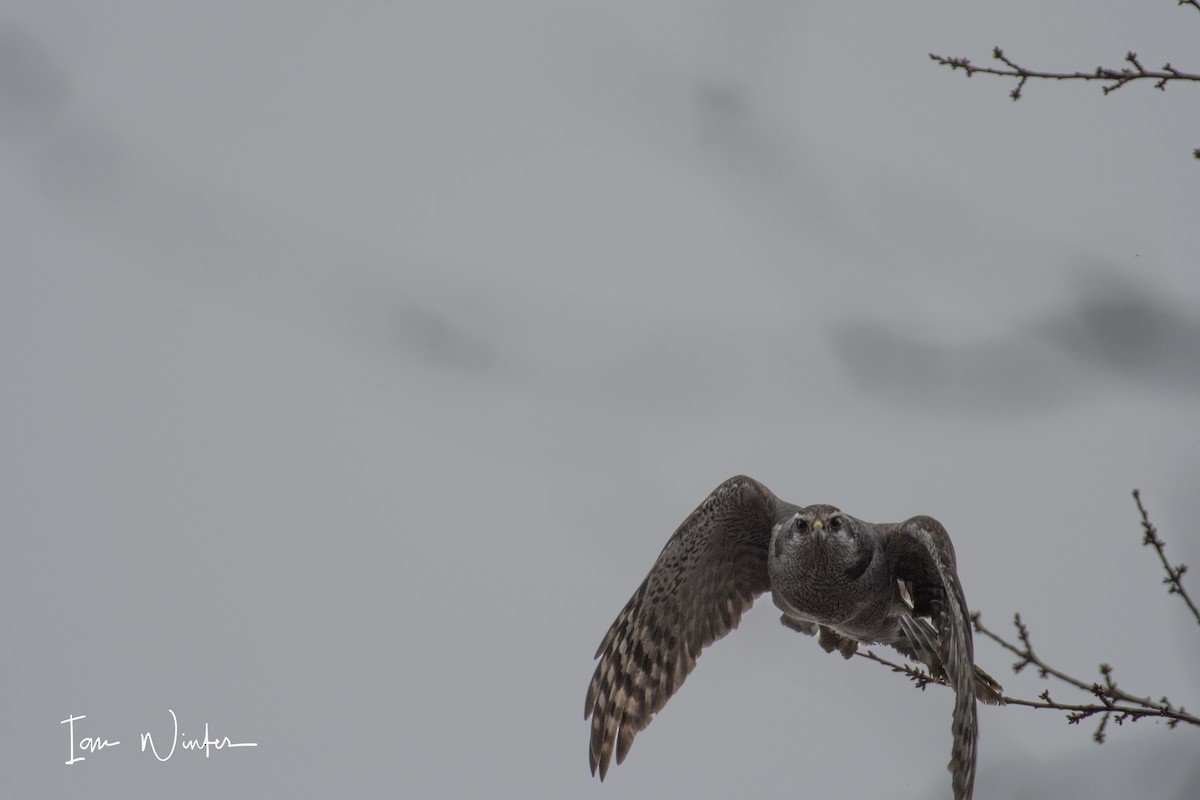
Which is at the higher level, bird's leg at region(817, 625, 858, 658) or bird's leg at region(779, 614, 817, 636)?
bird's leg at region(779, 614, 817, 636)

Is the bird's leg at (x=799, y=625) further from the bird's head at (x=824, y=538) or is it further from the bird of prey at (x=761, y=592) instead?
the bird's head at (x=824, y=538)

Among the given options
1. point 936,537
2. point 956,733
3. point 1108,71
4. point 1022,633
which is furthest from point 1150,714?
point 1108,71

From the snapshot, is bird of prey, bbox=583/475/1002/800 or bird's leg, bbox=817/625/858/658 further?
bird's leg, bbox=817/625/858/658

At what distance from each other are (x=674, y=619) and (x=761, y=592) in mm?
670

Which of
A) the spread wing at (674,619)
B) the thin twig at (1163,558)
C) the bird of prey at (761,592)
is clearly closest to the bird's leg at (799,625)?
the bird of prey at (761,592)

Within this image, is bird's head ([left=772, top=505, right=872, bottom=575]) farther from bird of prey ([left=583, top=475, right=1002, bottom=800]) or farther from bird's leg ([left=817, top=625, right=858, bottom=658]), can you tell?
bird's leg ([left=817, top=625, right=858, bottom=658])

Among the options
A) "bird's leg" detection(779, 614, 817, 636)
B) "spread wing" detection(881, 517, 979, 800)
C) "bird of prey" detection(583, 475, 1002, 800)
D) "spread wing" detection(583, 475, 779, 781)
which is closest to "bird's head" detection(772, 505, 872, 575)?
"bird of prey" detection(583, 475, 1002, 800)

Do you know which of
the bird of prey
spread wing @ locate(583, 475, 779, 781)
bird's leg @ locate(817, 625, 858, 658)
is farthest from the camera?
bird's leg @ locate(817, 625, 858, 658)

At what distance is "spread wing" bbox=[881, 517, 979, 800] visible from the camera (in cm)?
569

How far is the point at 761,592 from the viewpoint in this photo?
8.18 m

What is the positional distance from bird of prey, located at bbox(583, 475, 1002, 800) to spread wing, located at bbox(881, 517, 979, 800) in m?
0.01

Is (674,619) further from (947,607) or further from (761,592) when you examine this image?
(947,607)

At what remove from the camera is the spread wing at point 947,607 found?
5688 millimetres

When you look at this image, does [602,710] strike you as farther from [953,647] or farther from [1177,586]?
[1177,586]
